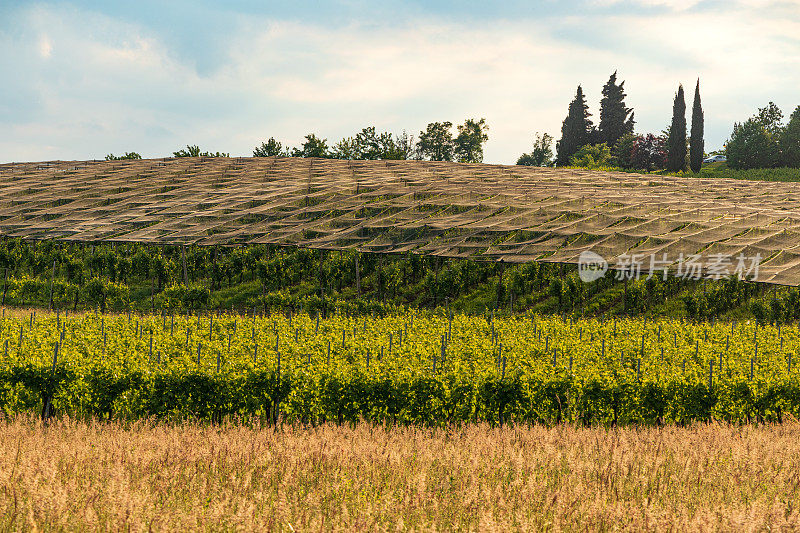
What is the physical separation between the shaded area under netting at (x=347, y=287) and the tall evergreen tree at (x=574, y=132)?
6875 centimetres

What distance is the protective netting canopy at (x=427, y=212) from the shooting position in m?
34.7

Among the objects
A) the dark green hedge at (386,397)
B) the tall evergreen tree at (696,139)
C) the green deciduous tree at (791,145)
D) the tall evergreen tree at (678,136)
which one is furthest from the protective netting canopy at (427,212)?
the green deciduous tree at (791,145)

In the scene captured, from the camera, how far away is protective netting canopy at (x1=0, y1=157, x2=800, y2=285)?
34688 millimetres

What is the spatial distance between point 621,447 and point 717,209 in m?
38.2

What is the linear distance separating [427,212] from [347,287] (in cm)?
732

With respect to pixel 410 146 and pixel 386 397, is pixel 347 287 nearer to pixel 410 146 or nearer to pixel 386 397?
pixel 386 397

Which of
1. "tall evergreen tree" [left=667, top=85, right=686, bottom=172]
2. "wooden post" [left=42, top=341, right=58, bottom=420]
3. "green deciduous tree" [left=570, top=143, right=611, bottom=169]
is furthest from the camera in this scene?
"green deciduous tree" [left=570, top=143, right=611, bottom=169]

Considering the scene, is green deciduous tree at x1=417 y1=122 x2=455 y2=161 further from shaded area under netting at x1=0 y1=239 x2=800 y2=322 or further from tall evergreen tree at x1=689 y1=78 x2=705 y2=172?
shaded area under netting at x1=0 y1=239 x2=800 y2=322

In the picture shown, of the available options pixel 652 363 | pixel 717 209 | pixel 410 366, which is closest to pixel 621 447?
pixel 410 366

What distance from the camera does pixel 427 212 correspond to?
42.2 meters

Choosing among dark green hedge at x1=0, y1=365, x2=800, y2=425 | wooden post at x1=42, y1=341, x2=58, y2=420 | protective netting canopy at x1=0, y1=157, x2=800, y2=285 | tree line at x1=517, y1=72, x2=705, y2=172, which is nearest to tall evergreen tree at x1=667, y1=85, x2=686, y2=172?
tree line at x1=517, y1=72, x2=705, y2=172

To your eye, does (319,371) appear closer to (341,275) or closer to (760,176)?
Result: (341,275)

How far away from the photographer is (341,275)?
124 feet

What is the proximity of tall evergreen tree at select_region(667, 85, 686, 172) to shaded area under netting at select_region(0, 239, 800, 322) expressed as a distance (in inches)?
2228
